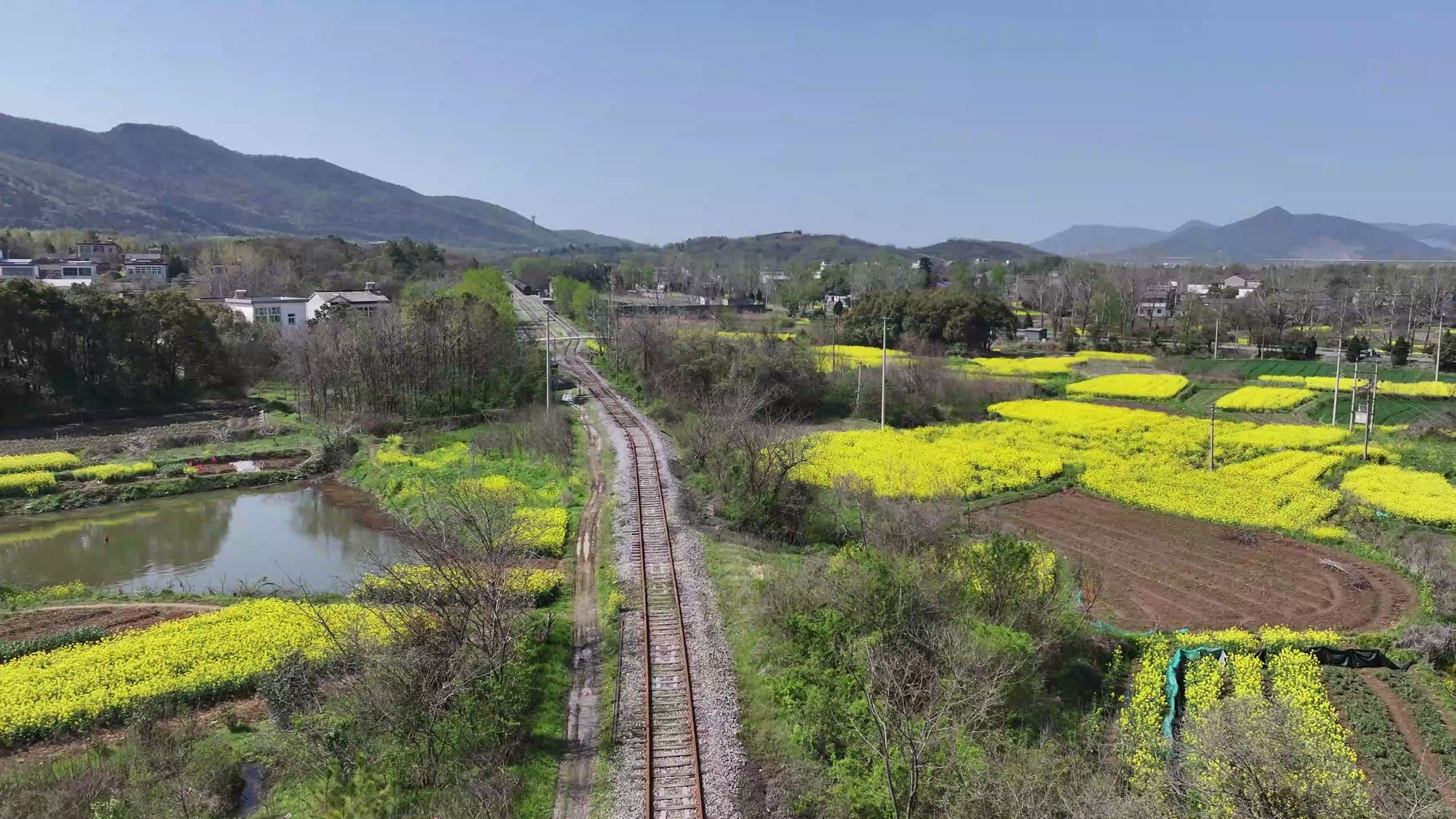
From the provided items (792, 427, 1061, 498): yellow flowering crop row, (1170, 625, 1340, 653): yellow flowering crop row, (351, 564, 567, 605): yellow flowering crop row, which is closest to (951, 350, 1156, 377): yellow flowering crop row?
(792, 427, 1061, 498): yellow flowering crop row

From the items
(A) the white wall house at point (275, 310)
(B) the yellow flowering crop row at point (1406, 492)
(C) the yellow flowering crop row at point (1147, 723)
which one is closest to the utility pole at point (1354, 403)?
(B) the yellow flowering crop row at point (1406, 492)

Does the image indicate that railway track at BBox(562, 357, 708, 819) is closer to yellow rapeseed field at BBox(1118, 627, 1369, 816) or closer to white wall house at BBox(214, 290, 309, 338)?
yellow rapeseed field at BBox(1118, 627, 1369, 816)

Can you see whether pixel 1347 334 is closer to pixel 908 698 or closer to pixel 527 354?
pixel 527 354

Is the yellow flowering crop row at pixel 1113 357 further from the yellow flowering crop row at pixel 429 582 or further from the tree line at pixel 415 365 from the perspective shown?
the yellow flowering crop row at pixel 429 582

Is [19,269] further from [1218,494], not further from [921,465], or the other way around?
[1218,494]

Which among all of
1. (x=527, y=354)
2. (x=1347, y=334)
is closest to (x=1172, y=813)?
(x=527, y=354)

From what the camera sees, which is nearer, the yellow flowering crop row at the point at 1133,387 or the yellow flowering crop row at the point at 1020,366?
the yellow flowering crop row at the point at 1133,387

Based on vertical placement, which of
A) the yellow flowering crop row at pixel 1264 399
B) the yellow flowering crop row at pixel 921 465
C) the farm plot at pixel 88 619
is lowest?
the farm plot at pixel 88 619
